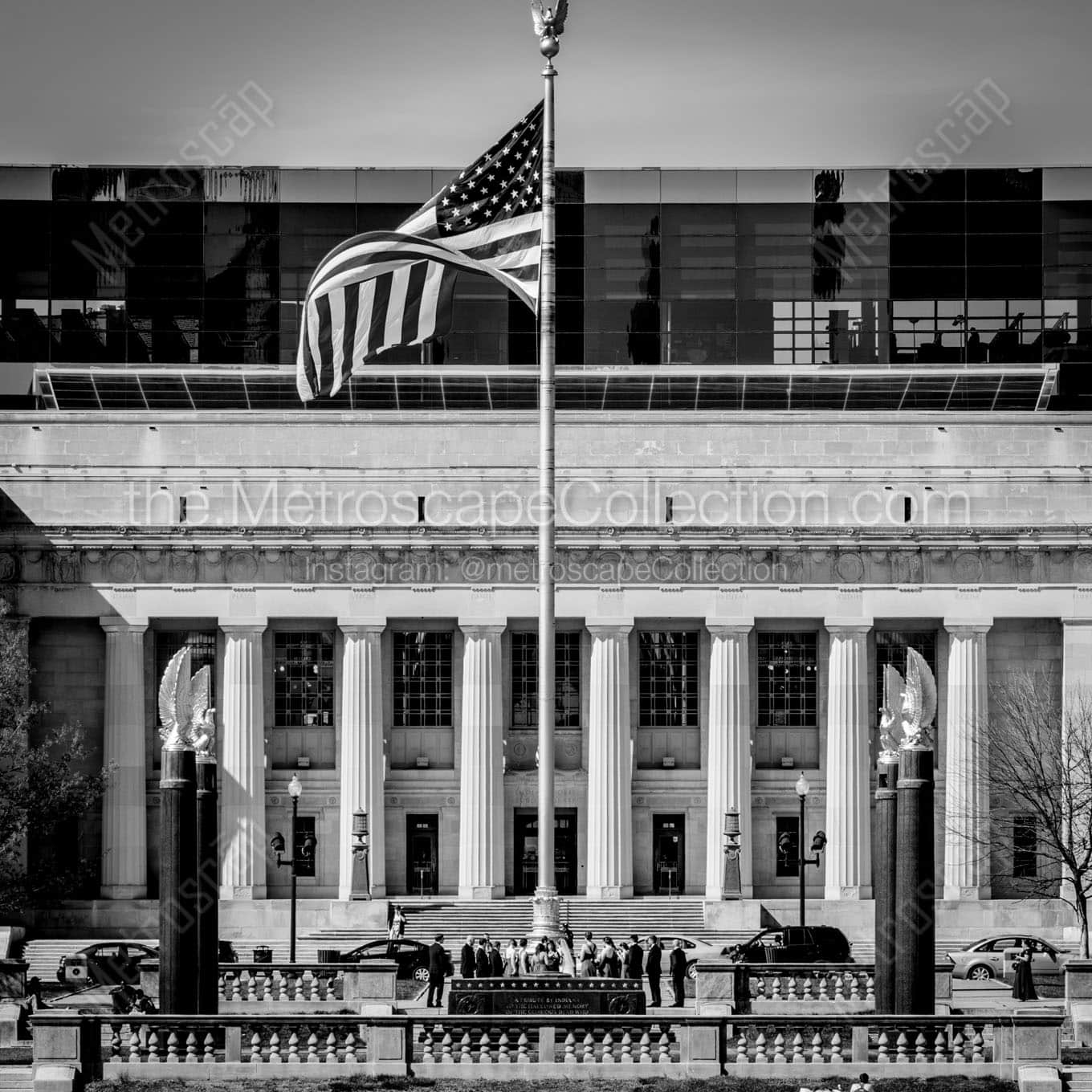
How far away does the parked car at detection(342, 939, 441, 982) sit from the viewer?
72000 millimetres

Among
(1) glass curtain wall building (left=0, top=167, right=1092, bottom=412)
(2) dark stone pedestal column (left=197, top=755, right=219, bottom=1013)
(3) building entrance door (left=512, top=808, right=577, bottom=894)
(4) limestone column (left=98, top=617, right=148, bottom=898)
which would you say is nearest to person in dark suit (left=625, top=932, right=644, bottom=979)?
(2) dark stone pedestal column (left=197, top=755, right=219, bottom=1013)

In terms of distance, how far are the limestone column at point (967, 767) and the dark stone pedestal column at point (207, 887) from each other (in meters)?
39.6

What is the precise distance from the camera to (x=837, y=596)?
90.0m

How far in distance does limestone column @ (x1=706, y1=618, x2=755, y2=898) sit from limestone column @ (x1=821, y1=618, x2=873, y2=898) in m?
2.65

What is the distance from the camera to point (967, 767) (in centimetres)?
8925

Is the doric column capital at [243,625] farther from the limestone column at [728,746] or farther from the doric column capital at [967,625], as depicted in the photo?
the doric column capital at [967,625]

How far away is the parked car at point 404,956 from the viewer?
72.0m

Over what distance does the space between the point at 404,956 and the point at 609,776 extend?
1798cm

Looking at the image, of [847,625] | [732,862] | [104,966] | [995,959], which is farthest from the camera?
[847,625]

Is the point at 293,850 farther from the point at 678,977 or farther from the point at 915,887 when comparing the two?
the point at 915,887

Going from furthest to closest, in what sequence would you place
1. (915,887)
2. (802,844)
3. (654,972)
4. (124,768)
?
1. (124,768)
2. (802,844)
3. (654,972)
4. (915,887)

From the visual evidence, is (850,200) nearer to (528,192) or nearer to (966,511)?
(966,511)

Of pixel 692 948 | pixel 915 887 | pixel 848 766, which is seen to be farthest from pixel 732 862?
pixel 915 887

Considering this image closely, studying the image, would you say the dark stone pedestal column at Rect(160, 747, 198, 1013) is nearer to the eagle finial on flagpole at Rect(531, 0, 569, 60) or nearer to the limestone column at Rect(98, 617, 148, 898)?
the eagle finial on flagpole at Rect(531, 0, 569, 60)
